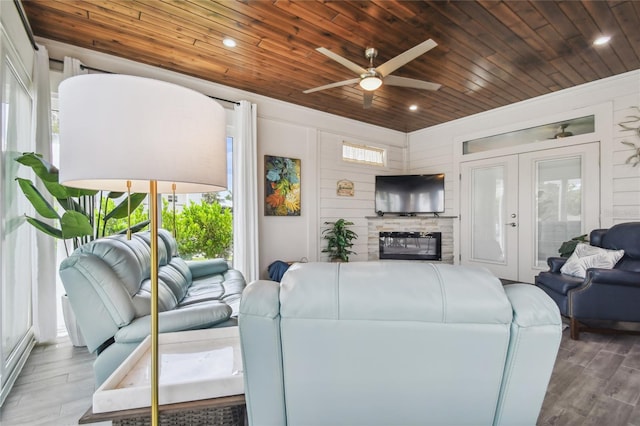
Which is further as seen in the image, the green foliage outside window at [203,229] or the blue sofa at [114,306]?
the green foliage outside window at [203,229]

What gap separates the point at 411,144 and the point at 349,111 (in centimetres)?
187

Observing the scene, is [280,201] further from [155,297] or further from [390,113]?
[155,297]

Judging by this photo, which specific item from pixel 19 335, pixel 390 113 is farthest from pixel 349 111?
pixel 19 335

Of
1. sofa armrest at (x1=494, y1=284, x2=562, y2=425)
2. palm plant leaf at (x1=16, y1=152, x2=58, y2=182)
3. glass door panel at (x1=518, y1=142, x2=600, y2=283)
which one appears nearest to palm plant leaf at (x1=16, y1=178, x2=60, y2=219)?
palm plant leaf at (x1=16, y1=152, x2=58, y2=182)

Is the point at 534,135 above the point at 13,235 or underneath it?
above

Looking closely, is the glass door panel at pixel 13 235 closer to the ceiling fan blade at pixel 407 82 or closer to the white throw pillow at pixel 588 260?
the ceiling fan blade at pixel 407 82

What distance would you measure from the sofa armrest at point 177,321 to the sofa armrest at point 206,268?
1.59 m

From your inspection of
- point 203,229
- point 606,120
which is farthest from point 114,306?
point 606,120

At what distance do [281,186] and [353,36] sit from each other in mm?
2321

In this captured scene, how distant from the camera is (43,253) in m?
2.63

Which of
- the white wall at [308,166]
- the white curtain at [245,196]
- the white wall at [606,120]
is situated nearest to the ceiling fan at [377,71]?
the white curtain at [245,196]

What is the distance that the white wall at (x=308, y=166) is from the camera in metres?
4.35

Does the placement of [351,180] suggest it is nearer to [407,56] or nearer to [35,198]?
[407,56]

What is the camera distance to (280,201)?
14.8 feet
